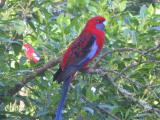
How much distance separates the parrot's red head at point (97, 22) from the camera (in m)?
3.00

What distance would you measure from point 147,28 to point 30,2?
743 mm

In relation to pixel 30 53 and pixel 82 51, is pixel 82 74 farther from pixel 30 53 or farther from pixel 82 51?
pixel 30 53

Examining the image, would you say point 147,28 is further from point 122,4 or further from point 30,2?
point 30,2

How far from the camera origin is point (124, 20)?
296cm

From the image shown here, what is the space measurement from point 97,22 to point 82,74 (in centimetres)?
34

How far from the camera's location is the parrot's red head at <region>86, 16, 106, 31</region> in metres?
3.00

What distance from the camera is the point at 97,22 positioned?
3.02m

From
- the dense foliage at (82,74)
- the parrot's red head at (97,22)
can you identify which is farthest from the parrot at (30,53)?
the parrot's red head at (97,22)

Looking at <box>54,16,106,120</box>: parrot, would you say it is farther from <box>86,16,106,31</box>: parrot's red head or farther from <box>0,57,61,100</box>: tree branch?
<box>0,57,61,100</box>: tree branch

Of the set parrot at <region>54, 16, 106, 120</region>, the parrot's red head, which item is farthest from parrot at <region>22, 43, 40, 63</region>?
the parrot's red head

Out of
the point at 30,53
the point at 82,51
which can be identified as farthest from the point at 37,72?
the point at 82,51

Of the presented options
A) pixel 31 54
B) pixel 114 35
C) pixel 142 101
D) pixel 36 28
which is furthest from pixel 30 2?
pixel 142 101

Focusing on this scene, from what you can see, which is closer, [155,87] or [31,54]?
[155,87]

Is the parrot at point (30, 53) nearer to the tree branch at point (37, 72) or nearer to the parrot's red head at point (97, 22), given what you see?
the tree branch at point (37, 72)
